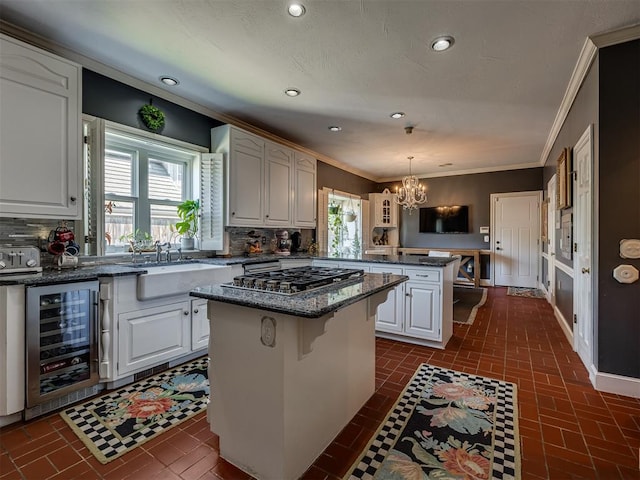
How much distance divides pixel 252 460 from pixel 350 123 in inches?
144

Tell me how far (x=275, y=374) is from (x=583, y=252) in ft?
9.40

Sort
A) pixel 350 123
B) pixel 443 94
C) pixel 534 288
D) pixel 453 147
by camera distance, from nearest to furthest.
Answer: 1. pixel 443 94
2. pixel 350 123
3. pixel 453 147
4. pixel 534 288

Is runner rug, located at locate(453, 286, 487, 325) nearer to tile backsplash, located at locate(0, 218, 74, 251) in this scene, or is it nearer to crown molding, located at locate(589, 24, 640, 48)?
crown molding, located at locate(589, 24, 640, 48)

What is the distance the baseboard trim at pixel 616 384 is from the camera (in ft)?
7.16

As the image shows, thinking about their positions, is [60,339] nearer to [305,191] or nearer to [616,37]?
[305,191]

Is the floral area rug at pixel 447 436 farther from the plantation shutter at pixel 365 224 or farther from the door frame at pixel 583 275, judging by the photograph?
the plantation shutter at pixel 365 224

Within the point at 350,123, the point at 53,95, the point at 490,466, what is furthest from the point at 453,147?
the point at 53,95

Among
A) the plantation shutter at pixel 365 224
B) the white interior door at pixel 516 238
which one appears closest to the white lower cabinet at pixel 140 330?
the plantation shutter at pixel 365 224

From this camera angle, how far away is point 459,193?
7.05 meters

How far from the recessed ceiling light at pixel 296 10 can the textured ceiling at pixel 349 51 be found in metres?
0.04

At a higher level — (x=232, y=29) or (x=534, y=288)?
(x=232, y=29)

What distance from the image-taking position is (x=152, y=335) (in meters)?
2.47

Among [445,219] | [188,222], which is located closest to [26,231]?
[188,222]

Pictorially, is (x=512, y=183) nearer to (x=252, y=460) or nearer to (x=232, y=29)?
(x=232, y=29)
